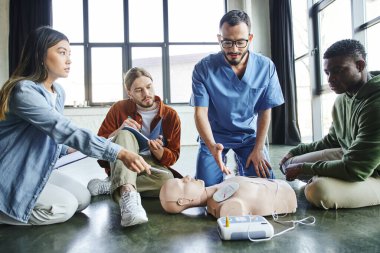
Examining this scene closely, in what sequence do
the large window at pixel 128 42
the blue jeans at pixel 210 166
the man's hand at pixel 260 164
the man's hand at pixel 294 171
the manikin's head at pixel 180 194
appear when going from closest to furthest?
the manikin's head at pixel 180 194 → the man's hand at pixel 294 171 → the man's hand at pixel 260 164 → the blue jeans at pixel 210 166 → the large window at pixel 128 42

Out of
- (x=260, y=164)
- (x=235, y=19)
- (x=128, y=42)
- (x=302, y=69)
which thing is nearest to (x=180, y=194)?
(x=260, y=164)

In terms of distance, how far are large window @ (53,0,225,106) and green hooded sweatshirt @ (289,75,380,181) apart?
4.36 meters

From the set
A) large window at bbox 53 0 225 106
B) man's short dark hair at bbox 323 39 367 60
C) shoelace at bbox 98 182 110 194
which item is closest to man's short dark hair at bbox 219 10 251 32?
man's short dark hair at bbox 323 39 367 60

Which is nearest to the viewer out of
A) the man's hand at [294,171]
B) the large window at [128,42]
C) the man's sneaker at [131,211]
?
the man's sneaker at [131,211]

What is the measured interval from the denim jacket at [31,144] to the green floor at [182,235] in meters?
0.15

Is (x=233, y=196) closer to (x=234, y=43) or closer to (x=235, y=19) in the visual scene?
(x=234, y=43)

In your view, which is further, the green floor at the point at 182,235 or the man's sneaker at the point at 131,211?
the man's sneaker at the point at 131,211

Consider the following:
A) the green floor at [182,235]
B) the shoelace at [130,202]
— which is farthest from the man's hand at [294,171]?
the shoelace at [130,202]

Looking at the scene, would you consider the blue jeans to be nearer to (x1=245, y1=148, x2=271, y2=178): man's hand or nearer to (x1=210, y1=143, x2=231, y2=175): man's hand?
(x1=245, y1=148, x2=271, y2=178): man's hand

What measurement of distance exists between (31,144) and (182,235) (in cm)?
71

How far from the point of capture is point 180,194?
1.40 meters

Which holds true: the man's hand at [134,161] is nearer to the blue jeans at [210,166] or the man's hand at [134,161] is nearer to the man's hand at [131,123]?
the man's hand at [131,123]

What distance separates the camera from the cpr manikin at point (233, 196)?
4.43 feet

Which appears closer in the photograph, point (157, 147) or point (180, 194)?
point (180, 194)
